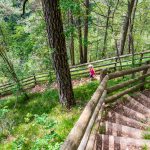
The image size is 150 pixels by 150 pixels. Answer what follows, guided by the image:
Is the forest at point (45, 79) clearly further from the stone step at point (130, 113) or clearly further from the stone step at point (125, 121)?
the stone step at point (125, 121)

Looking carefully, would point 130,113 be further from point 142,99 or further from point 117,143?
point 117,143

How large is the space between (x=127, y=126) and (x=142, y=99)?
2.34 m

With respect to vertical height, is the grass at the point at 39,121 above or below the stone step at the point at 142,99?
below

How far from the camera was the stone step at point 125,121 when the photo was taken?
5.65 m

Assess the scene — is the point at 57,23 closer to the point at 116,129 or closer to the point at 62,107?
the point at 62,107

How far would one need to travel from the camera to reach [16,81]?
13430mm

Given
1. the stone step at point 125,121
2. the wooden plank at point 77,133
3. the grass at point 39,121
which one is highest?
the wooden plank at point 77,133

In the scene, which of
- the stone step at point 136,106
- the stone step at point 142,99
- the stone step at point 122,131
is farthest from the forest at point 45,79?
the stone step at point 122,131

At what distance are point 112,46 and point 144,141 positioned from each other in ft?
102

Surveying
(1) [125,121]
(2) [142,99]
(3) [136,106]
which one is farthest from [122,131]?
(2) [142,99]

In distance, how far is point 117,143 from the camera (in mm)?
4371

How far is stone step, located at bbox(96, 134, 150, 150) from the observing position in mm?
4285

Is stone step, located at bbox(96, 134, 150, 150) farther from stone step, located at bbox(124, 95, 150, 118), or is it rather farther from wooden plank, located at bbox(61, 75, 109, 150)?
stone step, located at bbox(124, 95, 150, 118)

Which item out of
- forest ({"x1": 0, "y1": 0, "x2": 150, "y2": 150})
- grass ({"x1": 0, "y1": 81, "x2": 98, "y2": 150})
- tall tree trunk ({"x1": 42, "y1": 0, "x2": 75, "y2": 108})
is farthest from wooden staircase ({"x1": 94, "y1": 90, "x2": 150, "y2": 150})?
tall tree trunk ({"x1": 42, "y1": 0, "x2": 75, "y2": 108})
